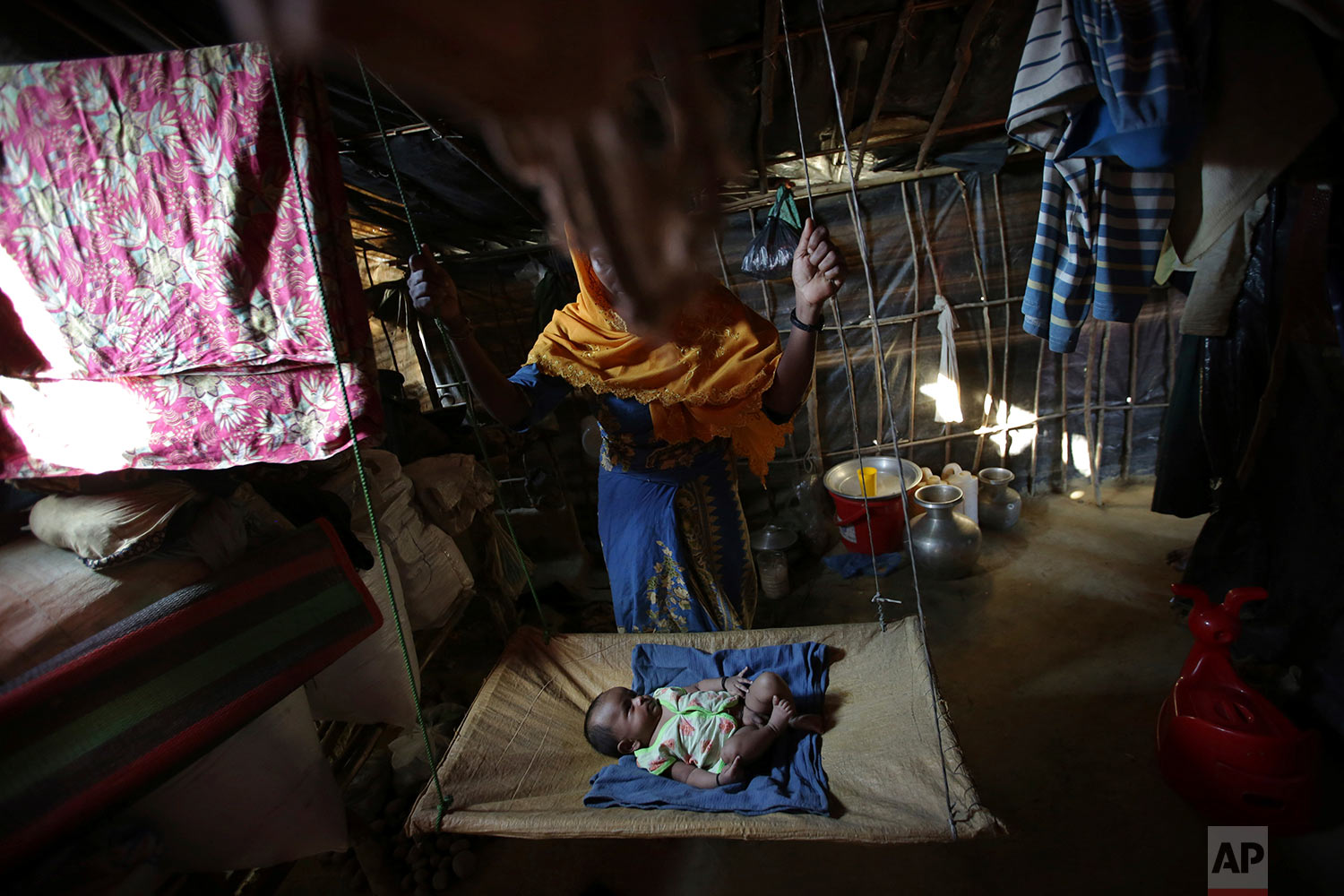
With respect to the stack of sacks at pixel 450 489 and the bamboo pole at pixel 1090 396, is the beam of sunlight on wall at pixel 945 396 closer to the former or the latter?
the bamboo pole at pixel 1090 396

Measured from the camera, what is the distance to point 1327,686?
180 centimetres

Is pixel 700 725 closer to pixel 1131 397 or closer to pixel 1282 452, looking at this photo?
pixel 1282 452

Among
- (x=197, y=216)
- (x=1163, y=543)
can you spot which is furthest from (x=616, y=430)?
(x=1163, y=543)

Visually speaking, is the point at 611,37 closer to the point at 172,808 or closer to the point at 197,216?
the point at 197,216

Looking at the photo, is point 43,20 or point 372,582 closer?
point 43,20

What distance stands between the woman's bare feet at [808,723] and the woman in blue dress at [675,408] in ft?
1.01

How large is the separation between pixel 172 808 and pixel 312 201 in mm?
1159

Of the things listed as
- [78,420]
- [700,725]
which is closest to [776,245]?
[700,725]

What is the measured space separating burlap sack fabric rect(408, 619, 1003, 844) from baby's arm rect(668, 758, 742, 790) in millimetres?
216

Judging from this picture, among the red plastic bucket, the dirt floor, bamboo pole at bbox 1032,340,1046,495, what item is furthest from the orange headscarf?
bamboo pole at bbox 1032,340,1046,495

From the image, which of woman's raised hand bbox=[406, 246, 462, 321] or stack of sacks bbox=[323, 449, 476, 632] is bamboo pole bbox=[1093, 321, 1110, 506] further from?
woman's raised hand bbox=[406, 246, 462, 321]

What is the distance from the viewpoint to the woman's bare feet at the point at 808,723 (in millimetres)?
1479

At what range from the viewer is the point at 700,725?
1.54 m

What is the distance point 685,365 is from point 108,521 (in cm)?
125
